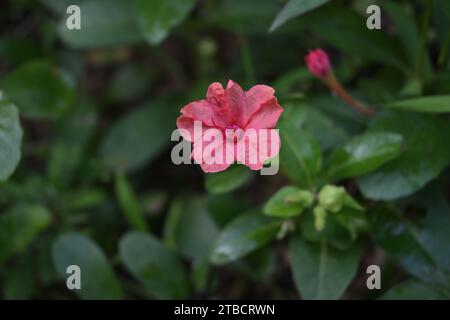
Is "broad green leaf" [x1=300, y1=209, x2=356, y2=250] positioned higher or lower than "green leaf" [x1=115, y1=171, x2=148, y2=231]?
lower

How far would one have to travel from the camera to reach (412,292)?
142cm

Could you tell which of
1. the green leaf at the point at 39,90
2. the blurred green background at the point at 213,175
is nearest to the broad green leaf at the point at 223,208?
the blurred green background at the point at 213,175

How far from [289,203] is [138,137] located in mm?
817

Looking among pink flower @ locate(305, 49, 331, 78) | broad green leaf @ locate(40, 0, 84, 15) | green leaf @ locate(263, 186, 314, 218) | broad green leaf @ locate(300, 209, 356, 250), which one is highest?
broad green leaf @ locate(40, 0, 84, 15)

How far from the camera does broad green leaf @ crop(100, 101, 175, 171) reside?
2008mm

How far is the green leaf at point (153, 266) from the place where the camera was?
1609 millimetres

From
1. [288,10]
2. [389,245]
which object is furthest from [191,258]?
[288,10]

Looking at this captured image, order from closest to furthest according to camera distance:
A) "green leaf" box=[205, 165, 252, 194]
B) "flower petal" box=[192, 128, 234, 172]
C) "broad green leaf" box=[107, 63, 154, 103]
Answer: "flower petal" box=[192, 128, 234, 172], "green leaf" box=[205, 165, 252, 194], "broad green leaf" box=[107, 63, 154, 103]

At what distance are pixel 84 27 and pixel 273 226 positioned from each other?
3.04ft

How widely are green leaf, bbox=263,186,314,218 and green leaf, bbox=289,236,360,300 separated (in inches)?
4.8

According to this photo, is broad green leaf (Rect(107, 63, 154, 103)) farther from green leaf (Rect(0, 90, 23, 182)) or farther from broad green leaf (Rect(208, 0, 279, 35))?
green leaf (Rect(0, 90, 23, 182))

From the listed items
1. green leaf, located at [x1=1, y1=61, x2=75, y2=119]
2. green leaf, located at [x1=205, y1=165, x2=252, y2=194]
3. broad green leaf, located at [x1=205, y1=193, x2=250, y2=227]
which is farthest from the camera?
green leaf, located at [x1=1, y1=61, x2=75, y2=119]

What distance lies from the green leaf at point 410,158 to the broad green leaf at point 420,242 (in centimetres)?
13

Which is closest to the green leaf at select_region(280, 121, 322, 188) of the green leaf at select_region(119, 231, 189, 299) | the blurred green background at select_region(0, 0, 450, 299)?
the blurred green background at select_region(0, 0, 450, 299)
